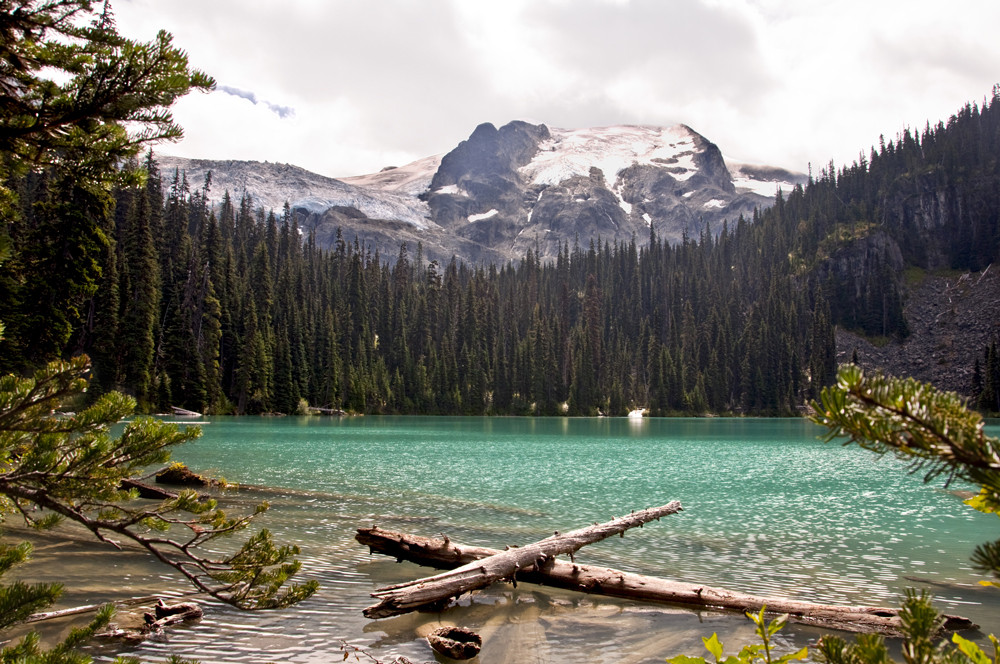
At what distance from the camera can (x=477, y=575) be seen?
11.4 m

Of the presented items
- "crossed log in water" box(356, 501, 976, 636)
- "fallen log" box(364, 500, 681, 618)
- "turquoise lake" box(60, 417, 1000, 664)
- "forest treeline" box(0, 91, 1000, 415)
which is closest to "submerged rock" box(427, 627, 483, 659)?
"turquoise lake" box(60, 417, 1000, 664)

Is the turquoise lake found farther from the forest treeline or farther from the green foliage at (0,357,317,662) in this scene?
the forest treeline

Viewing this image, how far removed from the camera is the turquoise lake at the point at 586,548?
32.5 feet

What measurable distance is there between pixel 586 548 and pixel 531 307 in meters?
159

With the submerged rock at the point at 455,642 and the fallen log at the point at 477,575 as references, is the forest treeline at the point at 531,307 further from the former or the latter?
the submerged rock at the point at 455,642

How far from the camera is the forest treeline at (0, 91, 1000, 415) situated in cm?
8462

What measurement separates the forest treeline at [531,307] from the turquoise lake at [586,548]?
35.3m

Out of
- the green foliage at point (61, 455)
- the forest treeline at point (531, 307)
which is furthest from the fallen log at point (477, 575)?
the forest treeline at point (531, 307)

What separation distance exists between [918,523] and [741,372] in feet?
429

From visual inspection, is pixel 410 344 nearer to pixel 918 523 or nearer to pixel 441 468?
pixel 441 468

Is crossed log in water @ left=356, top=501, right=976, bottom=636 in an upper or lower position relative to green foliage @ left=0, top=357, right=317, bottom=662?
lower

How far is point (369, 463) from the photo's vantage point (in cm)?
3644

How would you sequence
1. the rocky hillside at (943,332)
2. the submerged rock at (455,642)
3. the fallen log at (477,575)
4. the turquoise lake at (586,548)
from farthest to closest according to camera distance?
the rocky hillside at (943,332) < the fallen log at (477,575) < the turquoise lake at (586,548) < the submerged rock at (455,642)

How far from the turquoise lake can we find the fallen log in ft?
1.33
